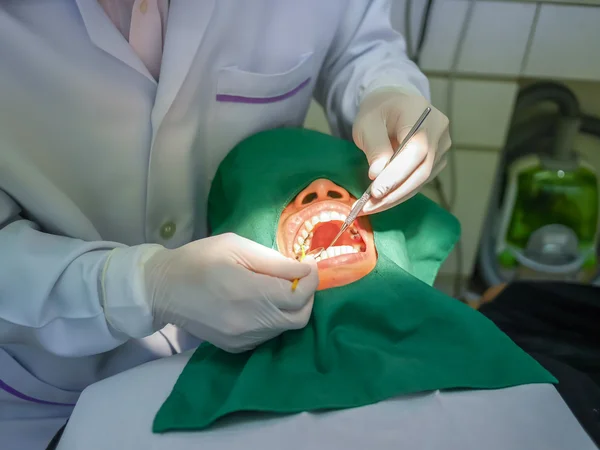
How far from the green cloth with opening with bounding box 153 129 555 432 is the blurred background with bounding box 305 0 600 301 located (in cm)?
73

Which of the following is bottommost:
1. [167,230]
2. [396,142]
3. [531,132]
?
[531,132]

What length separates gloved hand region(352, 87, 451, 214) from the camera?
76cm

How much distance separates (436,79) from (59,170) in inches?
41.1

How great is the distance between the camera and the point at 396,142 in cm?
88

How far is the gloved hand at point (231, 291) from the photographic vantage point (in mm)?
648

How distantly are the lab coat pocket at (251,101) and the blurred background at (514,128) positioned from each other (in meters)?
0.58

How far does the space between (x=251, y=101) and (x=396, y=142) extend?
0.25 meters

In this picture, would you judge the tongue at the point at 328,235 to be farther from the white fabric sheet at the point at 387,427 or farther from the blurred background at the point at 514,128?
the blurred background at the point at 514,128

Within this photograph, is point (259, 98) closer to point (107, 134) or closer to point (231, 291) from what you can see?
point (107, 134)

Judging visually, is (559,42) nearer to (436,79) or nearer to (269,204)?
(436,79)

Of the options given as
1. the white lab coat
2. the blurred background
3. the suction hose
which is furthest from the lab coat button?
the suction hose

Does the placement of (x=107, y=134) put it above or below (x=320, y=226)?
above

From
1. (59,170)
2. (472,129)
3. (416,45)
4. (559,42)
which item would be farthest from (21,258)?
(559,42)

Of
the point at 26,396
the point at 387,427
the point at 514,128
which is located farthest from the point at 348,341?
the point at 514,128
